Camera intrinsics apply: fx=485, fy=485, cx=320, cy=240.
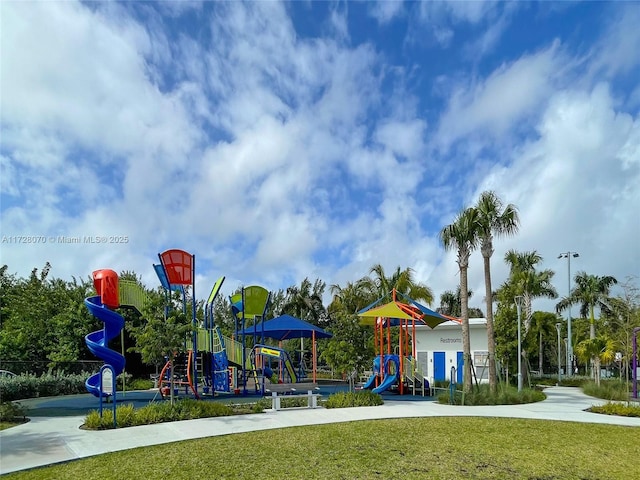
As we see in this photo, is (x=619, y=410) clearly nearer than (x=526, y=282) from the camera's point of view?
Yes

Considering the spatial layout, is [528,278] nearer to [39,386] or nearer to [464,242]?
[464,242]

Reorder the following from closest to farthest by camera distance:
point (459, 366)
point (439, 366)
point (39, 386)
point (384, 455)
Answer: point (384, 455) < point (39, 386) < point (459, 366) < point (439, 366)

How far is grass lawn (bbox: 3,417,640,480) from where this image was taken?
304 inches

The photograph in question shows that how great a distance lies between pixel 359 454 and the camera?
8977 millimetres

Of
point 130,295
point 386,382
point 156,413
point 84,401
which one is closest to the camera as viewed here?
point 156,413

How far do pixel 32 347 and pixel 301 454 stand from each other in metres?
21.6

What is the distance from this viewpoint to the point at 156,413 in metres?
12.3

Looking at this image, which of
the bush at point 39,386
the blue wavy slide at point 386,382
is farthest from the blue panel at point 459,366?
the bush at point 39,386

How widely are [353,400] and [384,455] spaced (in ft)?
24.1

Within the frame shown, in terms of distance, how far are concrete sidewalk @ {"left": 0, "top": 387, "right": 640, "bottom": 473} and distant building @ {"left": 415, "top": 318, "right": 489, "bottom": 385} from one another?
10942 mm

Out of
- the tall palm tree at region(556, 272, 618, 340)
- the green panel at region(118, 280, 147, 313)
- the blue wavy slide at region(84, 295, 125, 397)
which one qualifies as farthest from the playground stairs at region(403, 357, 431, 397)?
the tall palm tree at region(556, 272, 618, 340)

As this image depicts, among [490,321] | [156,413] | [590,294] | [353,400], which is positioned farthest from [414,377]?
[590,294]

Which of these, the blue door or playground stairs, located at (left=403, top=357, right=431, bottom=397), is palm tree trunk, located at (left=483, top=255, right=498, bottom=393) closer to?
playground stairs, located at (left=403, top=357, right=431, bottom=397)

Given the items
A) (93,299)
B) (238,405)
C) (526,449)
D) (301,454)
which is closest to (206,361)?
(238,405)
